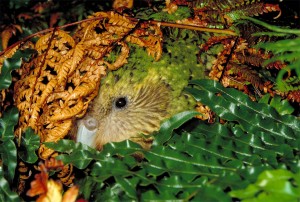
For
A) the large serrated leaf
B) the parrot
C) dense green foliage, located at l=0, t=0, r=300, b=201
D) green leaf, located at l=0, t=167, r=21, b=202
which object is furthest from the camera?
the parrot

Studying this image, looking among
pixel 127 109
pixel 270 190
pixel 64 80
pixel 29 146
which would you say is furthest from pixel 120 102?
pixel 270 190

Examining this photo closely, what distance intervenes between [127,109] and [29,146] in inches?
17.8

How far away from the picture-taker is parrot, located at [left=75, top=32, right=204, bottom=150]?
1818 mm

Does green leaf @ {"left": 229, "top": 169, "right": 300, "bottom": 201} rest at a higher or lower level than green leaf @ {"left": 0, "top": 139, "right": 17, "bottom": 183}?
higher

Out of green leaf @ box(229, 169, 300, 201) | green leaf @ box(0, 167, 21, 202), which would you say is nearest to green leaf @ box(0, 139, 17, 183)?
green leaf @ box(0, 167, 21, 202)

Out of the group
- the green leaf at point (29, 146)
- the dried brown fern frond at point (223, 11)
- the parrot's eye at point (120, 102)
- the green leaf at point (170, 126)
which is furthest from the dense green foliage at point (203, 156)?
the dried brown fern frond at point (223, 11)

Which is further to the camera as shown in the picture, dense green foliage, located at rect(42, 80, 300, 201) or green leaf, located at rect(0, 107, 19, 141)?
green leaf, located at rect(0, 107, 19, 141)

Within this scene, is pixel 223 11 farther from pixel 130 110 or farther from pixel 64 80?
pixel 64 80

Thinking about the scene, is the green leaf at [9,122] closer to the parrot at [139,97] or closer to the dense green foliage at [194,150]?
the dense green foliage at [194,150]

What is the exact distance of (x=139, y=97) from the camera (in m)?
1.85

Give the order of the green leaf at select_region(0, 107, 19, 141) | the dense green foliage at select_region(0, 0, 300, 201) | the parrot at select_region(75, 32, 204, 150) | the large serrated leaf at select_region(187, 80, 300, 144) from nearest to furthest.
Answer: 1. the dense green foliage at select_region(0, 0, 300, 201)
2. the large serrated leaf at select_region(187, 80, 300, 144)
3. the green leaf at select_region(0, 107, 19, 141)
4. the parrot at select_region(75, 32, 204, 150)

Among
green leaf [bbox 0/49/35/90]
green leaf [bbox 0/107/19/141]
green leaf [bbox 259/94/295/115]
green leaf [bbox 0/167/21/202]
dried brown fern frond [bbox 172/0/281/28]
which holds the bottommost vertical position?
green leaf [bbox 0/167/21/202]

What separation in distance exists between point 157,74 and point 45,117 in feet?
1.76

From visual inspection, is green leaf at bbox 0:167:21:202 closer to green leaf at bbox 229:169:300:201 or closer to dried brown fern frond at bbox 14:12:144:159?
dried brown fern frond at bbox 14:12:144:159
